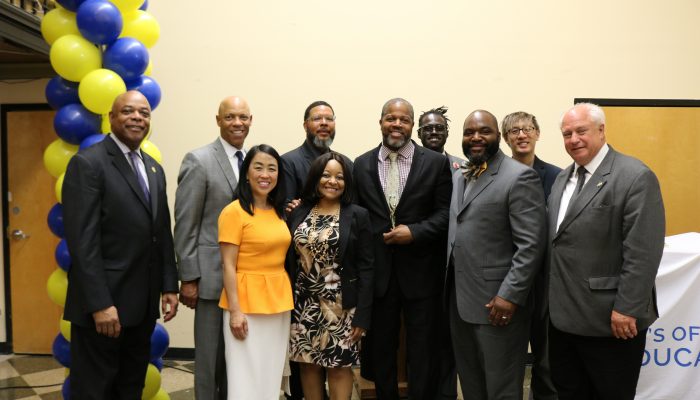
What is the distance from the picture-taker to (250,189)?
2604 mm

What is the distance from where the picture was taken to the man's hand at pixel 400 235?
2.84 m

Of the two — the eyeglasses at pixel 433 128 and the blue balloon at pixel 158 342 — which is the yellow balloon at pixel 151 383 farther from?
the eyeglasses at pixel 433 128

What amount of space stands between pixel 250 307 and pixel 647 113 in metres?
3.83

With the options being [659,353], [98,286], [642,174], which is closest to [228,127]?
[98,286]

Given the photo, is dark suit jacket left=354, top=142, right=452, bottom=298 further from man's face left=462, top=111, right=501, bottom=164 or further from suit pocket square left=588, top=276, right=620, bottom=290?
suit pocket square left=588, top=276, right=620, bottom=290

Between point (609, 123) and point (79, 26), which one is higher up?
point (79, 26)

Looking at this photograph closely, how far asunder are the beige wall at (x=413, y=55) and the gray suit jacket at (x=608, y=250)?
2.44 metres

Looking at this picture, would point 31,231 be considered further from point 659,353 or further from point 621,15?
point 621,15

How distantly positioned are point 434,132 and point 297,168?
1.02 meters

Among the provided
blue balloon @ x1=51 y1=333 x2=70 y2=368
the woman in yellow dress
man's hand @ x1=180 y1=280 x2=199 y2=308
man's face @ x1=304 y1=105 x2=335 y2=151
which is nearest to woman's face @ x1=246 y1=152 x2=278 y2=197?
the woman in yellow dress

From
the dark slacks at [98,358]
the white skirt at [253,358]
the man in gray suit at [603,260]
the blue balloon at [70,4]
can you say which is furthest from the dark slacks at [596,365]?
the blue balloon at [70,4]

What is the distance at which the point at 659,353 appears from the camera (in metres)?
3.22

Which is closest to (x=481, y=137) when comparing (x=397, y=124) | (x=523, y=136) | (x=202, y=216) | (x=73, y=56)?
(x=397, y=124)

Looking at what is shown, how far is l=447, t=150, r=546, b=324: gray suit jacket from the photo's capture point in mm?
2420
